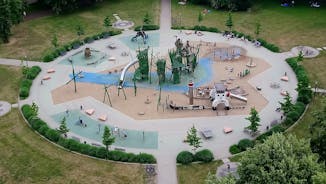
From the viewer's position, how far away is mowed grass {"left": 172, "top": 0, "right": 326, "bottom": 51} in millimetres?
73188

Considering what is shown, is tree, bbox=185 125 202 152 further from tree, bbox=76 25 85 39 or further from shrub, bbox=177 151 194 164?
tree, bbox=76 25 85 39

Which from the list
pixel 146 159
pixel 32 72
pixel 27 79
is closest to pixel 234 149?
pixel 146 159

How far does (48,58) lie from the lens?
223ft

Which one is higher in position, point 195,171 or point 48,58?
point 48,58

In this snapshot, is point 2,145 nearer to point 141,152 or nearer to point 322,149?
point 141,152

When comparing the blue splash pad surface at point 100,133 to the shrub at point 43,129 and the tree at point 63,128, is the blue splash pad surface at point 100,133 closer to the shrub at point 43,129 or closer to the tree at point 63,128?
the tree at point 63,128

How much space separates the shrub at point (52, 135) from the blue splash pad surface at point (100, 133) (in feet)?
7.73

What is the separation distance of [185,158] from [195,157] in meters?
1.09

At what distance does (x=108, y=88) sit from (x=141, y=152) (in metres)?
15.1

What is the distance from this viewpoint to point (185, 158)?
46.5 meters

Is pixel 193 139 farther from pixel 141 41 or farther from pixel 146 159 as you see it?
pixel 141 41

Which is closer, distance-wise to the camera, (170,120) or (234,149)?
(234,149)

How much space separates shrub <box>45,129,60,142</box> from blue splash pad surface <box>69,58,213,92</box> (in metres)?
13.6

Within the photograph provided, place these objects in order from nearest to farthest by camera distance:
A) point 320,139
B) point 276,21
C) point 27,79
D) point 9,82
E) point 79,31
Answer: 1. point 320,139
2. point 9,82
3. point 27,79
4. point 79,31
5. point 276,21
